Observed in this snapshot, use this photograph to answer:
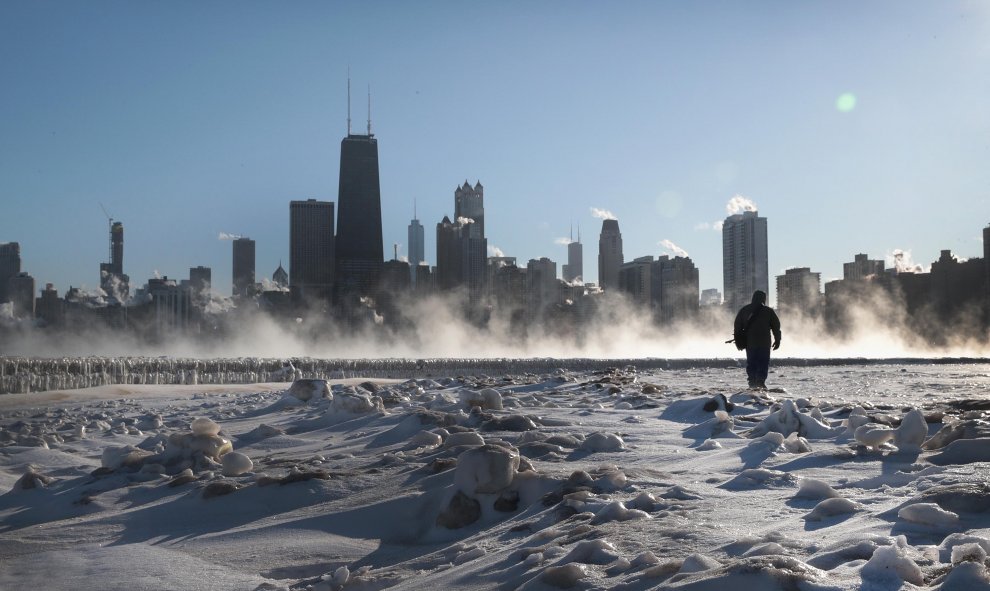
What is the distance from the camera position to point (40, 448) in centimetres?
651

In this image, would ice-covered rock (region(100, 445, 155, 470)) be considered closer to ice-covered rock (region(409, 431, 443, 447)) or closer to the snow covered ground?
the snow covered ground

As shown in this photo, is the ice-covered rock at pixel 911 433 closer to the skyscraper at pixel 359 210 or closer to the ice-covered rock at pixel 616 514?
the ice-covered rock at pixel 616 514

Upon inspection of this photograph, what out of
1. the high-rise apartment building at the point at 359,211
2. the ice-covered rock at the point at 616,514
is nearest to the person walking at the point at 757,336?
the ice-covered rock at the point at 616,514

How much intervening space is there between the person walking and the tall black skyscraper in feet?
287

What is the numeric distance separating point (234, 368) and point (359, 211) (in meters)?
82.2

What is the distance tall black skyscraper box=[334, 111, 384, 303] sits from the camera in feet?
329

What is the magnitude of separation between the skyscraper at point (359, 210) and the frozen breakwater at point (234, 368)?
230ft

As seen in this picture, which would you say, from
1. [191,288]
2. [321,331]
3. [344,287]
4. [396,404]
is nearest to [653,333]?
[321,331]

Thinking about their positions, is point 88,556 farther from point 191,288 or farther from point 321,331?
point 191,288

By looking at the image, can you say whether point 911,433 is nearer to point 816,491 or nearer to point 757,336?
point 816,491

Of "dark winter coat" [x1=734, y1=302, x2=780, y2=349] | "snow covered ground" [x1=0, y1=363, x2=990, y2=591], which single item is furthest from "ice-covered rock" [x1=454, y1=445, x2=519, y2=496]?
"dark winter coat" [x1=734, y1=302, x2=780, y2=349]

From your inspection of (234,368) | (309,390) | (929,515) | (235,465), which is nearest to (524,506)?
(929,515)

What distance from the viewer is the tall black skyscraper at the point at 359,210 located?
100m

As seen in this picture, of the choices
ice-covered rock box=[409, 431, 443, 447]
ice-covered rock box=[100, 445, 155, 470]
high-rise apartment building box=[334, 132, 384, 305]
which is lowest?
ice-covered rock box=[100, 445, 155, 470]
